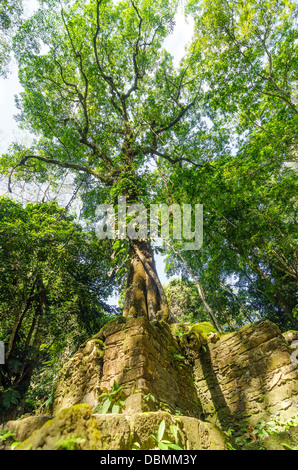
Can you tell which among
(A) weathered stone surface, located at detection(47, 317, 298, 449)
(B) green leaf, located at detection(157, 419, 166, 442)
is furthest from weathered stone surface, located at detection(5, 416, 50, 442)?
(B) green leaf, located at detection(157, 419, 166, 442)

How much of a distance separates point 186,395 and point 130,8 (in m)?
13.8

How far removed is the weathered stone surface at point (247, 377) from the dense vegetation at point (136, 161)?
1.14 meters

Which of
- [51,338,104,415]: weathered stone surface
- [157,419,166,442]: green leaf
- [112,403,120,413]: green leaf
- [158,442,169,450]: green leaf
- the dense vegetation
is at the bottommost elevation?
[158,442,169,450]: green leaf

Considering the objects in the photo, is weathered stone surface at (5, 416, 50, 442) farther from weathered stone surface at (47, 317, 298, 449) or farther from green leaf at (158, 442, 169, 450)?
green leaf at (158, 442, 169, 450)

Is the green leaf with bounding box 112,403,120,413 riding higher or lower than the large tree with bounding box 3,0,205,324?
lower

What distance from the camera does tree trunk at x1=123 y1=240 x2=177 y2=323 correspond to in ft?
16.4

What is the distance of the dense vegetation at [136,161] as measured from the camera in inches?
269

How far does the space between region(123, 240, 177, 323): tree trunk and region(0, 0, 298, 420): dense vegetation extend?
36 mm

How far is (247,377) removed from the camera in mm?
3930

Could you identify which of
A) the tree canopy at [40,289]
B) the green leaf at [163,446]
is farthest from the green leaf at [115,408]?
the tree canopy at [40,289]

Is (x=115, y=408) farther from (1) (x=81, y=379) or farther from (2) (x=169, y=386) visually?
(1) (x=81, y=379)

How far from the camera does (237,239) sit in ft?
28.0

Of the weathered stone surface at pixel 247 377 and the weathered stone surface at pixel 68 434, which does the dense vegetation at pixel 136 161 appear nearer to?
the weathered stone surface at pixel 247 377

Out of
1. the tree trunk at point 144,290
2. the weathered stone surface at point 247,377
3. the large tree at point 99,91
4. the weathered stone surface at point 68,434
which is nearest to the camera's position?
the weathered stone surface at point 68,434
